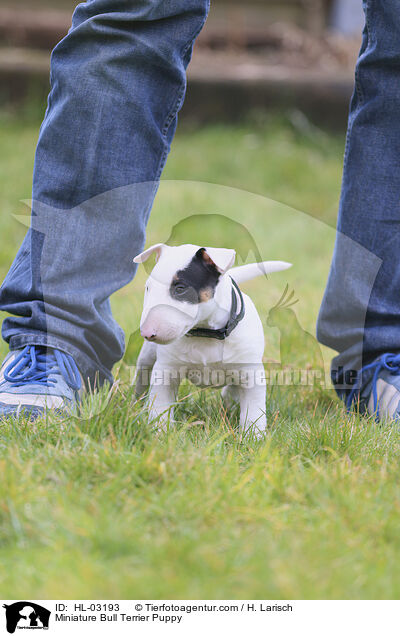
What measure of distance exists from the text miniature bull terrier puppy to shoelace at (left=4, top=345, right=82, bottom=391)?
0.18 meters

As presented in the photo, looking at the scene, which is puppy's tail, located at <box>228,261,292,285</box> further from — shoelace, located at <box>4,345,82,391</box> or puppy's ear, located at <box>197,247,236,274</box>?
shoelace, located at <box>4,345,82,391</box>

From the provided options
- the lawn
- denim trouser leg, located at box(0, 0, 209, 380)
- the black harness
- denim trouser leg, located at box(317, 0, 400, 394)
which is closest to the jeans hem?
denim trouser leg, located at box(0, 0, 209, 380)

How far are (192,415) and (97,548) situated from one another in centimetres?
68

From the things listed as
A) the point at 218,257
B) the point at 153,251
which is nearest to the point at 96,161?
the point at 153,251

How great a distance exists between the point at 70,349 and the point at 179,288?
489 millimetres

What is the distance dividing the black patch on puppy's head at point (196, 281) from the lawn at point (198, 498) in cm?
21

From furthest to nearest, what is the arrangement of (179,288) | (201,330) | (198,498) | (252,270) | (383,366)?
(383,366), (252,270), (201,330), (179,288), (198,498)

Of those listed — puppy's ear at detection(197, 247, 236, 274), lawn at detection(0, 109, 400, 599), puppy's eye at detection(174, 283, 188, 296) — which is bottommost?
lawn at detection(0, 109, 400, 599)

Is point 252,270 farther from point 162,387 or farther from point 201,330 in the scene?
point 162,387

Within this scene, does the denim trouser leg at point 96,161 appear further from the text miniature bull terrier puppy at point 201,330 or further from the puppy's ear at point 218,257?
the puppy's ear at point 218,257

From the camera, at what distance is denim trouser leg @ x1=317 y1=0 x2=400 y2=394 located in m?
1.84

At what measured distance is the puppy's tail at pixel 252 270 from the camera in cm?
161

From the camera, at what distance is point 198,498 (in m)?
1.21
